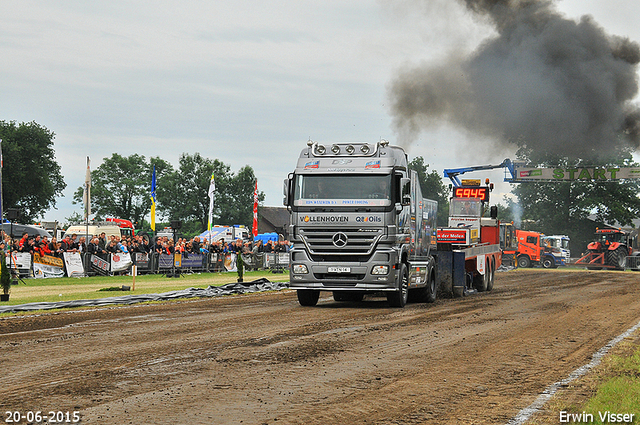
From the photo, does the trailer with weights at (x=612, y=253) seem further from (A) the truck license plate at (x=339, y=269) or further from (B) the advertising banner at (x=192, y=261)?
(A) the truck license plate at (x=339, y=269)

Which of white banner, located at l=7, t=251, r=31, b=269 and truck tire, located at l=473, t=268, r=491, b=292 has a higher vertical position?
white banner, located at l=7, t=251, r=31, b=269

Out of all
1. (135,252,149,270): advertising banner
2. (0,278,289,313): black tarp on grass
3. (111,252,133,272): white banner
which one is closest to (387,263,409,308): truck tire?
(0,278,289,313): black tarp on grass

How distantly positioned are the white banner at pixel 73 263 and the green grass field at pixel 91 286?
0.42m

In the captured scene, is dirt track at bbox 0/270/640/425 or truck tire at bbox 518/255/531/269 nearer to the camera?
dirt track at bbox 0/270/640/425

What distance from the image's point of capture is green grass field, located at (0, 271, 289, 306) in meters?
19.6

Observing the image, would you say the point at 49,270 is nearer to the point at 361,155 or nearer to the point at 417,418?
the point at 361,155

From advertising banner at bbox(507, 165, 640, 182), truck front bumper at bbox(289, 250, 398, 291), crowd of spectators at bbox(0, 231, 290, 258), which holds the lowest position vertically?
truck front bumper at bbox(289, 250, 398, 291)

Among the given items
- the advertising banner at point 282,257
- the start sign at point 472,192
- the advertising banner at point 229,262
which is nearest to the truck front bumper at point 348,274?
the start sign at point 472,192

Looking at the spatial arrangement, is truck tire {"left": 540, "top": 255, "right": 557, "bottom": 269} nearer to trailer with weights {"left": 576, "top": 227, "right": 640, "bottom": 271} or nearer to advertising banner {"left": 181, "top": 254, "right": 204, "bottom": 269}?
trailer with weights {"left": 576, "top": 227, "right": 640, "bottom": 271}

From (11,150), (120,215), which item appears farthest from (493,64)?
(120,215)

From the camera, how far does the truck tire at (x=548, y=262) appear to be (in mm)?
57531

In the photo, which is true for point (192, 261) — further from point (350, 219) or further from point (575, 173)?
point (575, 173)

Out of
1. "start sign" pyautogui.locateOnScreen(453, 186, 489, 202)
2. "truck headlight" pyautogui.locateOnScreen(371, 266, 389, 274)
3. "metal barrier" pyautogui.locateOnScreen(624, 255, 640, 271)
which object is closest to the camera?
"truck headlight" pyautogui.locateOnScreen(371, 266, 389, 274)

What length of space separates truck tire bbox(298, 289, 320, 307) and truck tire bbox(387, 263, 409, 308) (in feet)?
6.44
